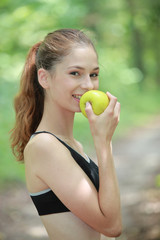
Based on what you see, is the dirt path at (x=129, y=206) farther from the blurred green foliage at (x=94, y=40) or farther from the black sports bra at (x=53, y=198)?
the black sports bra at (x=53, y=198)

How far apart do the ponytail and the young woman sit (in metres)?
0.10

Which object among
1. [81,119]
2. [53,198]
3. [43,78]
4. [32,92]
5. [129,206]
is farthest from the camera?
[81,119]

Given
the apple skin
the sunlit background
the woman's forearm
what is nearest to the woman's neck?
the apple skin

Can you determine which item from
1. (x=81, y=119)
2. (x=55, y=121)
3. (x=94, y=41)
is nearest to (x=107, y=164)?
(x=55, y=121)

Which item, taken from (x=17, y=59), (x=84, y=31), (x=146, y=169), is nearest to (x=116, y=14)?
(x=17, y=59)

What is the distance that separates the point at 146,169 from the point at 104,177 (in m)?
5.82

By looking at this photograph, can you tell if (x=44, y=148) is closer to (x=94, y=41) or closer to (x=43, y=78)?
(x=43, y=78)

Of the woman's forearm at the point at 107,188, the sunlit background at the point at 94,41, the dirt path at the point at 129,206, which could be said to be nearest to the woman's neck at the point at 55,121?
the woman's forearm at the point at 107,188

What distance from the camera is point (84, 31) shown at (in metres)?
2.35

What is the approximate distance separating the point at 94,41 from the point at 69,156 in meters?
0.87

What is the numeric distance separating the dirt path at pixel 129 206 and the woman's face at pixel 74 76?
3076 millimetres

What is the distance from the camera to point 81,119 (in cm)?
1000

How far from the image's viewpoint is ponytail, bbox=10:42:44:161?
2.34 meters

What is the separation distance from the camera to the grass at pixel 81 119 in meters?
6.45
